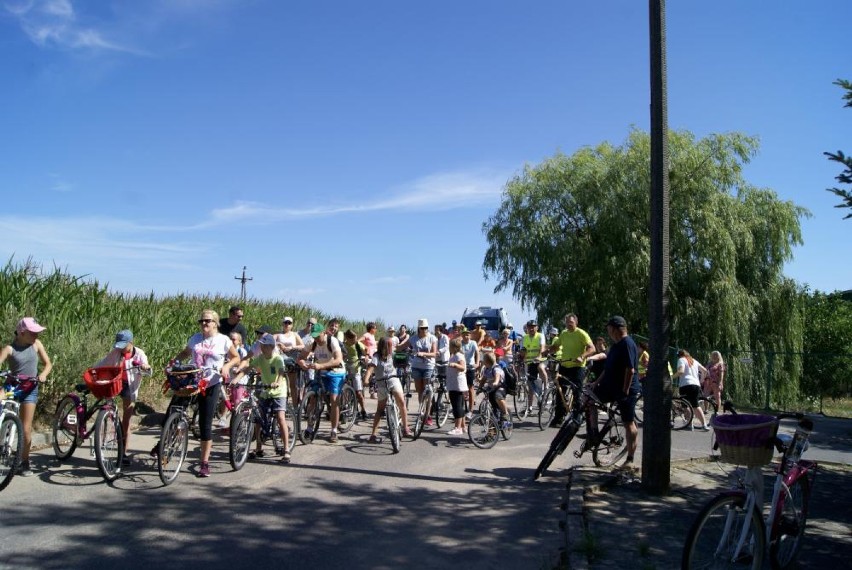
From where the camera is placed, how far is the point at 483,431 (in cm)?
1047

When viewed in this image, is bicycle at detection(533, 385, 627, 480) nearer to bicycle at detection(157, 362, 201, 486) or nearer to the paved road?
the paved road

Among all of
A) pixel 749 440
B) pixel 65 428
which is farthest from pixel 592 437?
pixel 65 428

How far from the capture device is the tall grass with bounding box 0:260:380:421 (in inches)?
414

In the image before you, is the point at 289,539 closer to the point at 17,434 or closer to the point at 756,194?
the point at 17,434

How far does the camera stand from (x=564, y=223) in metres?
27.4

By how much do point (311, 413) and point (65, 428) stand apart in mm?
3664

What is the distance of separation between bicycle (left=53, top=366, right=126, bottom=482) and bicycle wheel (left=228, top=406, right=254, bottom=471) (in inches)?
47.4

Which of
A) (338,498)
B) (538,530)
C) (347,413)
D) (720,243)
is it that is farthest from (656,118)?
(720,243)

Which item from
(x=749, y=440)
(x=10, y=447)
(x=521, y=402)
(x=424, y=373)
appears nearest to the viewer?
(x=749, y=440)

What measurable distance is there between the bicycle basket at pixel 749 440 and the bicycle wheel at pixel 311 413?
693 cm

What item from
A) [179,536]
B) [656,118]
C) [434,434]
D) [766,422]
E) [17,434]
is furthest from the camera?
[434,434]

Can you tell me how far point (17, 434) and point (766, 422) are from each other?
6906 millimetres

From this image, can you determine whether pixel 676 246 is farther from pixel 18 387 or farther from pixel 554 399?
pixel 18 387

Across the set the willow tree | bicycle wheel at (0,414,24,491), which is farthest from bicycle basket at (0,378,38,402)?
the willow tree
